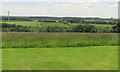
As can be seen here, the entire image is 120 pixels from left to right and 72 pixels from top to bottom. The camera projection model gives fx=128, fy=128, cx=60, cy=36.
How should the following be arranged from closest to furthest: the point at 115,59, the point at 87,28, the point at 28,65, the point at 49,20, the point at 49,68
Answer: the point at 49,68, the point at 28,65, the point at 115,59, the point at 87,28, the point at 49,20

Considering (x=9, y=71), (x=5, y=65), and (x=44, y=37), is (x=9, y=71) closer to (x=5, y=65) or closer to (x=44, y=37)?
(x=5, y=65)

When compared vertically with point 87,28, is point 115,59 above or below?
below

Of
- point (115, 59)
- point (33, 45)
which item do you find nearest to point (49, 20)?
point (33, 45)

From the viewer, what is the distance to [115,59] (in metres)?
4.69

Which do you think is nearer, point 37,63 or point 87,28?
point 37,63

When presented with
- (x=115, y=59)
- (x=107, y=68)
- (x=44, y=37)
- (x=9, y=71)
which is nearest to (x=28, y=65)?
(x=9, y=71)

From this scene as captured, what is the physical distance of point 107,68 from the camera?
12.7 ft

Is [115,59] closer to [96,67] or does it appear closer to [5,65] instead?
[96,67]

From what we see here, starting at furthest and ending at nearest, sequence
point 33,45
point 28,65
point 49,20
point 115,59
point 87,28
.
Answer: point 49,20
point 87,28
point 33,45
point 115,59
point 28,65

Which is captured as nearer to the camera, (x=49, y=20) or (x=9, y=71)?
(x=9, y=71)

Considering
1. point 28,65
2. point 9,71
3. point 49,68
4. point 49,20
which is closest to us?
point 9,71

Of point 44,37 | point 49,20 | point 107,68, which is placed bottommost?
point 107,68

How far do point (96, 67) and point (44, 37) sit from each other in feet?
18.4

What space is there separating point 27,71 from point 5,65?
0.85m
